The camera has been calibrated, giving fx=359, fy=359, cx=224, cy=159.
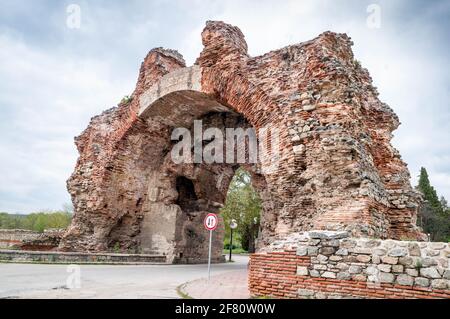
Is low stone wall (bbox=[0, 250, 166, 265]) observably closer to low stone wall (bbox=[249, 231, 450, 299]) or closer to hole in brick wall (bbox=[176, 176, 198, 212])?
hole in brick wall (bbox=[176, 176, 198, 212])

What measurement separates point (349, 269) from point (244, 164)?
7833mm

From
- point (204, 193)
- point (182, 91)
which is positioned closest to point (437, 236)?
point (204, 193)

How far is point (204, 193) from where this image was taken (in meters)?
14.7

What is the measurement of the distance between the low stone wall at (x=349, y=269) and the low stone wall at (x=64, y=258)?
6.81 m

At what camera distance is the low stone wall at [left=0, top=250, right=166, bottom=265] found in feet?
31.4

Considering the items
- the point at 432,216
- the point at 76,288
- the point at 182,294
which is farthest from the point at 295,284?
the point at 432,216

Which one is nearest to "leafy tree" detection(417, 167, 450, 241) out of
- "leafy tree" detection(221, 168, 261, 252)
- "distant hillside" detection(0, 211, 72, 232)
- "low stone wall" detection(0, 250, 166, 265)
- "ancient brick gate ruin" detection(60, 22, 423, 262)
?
"leafy tree" detection(221, 168, 261, 252)

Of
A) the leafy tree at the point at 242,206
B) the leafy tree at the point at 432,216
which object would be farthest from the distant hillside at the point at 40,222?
the leafy tree at the point at 432,216

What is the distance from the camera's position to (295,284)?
5062mm

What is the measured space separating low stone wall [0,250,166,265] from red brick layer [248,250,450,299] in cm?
680

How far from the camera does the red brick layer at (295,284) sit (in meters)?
4.25

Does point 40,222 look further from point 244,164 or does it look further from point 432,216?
point 432,216
